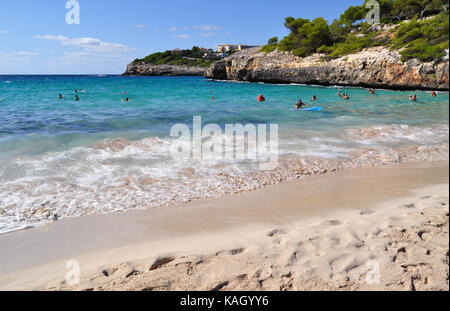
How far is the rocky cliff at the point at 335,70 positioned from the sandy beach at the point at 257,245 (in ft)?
69.5

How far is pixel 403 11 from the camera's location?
143 ft

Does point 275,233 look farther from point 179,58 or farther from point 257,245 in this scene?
point 179,58

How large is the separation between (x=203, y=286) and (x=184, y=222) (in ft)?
5.73

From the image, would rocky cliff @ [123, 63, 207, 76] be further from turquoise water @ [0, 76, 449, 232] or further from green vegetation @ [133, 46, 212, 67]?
turquoise water @ [0, 76, 449, 232]

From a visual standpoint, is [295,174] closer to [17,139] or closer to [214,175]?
[214,175]

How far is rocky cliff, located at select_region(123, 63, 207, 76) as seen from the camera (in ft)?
354

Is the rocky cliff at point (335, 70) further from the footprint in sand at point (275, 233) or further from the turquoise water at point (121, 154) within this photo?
the footprint in sand at point (275, 233)

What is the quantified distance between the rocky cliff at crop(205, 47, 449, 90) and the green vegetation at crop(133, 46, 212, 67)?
5833cm

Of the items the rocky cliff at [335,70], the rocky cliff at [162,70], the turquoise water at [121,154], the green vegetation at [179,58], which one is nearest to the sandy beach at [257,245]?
the turquoise water at [121,154]

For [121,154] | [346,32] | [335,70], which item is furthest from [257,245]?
[346,32]

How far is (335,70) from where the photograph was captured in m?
40.6
